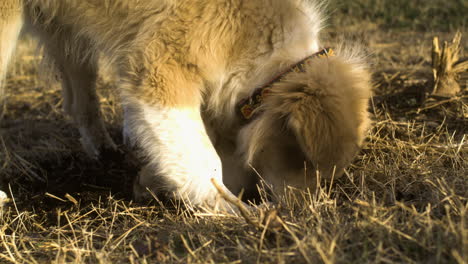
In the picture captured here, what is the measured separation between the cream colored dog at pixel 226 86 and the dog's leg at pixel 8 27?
0.16 feet

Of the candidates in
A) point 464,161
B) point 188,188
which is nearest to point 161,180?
point 188,188

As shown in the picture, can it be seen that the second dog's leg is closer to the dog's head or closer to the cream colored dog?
the cream colored dog

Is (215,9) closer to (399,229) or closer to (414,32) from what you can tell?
(399,229)

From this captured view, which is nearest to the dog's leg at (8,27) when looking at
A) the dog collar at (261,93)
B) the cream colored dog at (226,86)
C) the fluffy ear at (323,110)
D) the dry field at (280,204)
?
the cream colored dog at (226,86)

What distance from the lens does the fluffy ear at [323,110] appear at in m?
2.32

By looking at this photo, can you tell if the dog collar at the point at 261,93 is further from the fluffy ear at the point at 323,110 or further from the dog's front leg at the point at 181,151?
the dog's front leg at the point at 181,151

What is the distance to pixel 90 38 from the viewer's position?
2971 mm

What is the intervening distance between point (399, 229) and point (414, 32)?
15.5 ft

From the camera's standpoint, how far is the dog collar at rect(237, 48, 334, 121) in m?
2.56

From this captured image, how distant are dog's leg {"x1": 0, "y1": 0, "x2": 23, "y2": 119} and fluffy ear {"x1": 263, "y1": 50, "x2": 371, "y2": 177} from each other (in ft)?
5.50

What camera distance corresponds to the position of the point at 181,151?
2576 mm

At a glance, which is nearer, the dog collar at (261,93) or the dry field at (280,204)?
the dry field at (280,204)

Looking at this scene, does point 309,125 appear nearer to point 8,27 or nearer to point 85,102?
point 8,27

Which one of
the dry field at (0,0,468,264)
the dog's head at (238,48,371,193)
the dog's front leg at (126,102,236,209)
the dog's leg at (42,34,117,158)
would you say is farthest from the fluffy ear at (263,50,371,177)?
the dog's leg at (42,34,117,158)
